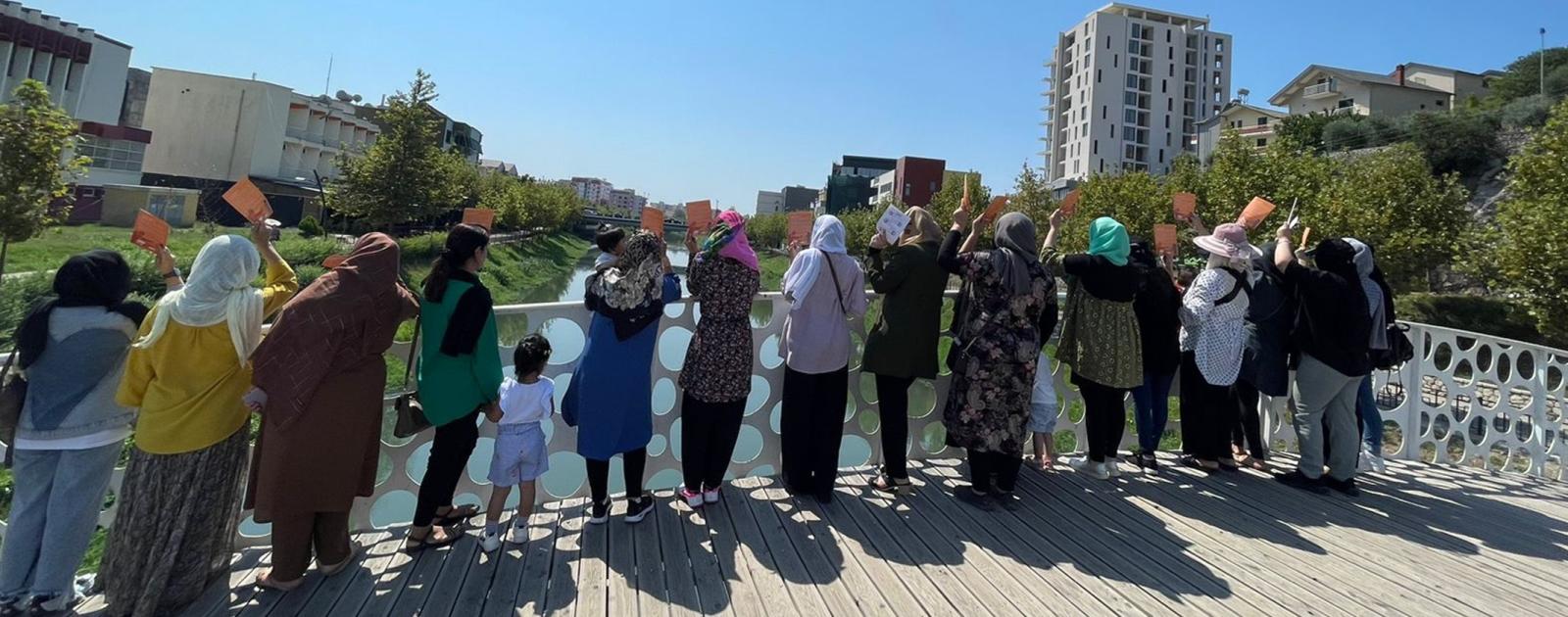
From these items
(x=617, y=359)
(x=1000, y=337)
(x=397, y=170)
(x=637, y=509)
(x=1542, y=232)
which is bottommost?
(x=637, y=509)

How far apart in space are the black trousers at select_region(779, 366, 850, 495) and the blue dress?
2.59ft

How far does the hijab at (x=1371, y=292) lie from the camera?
139 inches

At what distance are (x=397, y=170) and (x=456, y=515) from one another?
18584 millimetres

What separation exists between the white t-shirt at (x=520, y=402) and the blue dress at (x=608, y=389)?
0.56ft

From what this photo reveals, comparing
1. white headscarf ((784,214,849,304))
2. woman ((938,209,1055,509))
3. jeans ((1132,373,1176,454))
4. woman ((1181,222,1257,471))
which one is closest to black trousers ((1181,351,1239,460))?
woman ((1181,222,1257,471))

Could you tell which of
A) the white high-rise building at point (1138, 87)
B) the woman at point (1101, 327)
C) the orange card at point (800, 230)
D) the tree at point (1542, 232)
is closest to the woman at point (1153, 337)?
the woman at point (1101, 327)

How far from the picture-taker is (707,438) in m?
3.05

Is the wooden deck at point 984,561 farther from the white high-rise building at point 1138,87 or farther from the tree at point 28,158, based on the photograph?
the white high-rise building at point 1138,87

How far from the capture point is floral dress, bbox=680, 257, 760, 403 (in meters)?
2.92

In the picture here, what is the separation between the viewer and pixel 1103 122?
49844 mm

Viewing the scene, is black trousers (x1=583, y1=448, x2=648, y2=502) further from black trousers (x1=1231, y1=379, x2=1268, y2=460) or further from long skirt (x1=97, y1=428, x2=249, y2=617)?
black trousers (x1=1231, y1=379, x2=1268, y2=460)

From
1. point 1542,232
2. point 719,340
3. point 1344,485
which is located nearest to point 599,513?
point 719,340

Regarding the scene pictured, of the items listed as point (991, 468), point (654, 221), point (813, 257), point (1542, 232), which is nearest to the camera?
point (654, 221)

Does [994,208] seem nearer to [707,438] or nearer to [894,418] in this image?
[894,418]
